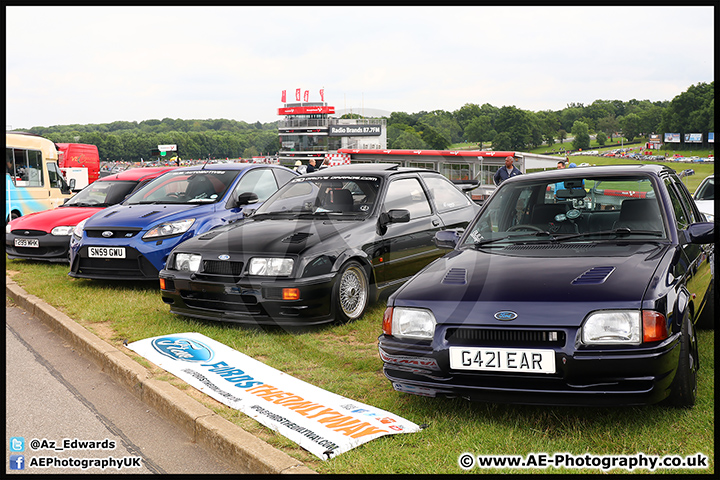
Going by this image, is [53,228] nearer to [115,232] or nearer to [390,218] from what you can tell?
[115,232]

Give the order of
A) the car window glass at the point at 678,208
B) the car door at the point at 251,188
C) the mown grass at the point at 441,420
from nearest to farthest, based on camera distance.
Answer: the mown grass at the point at 441,420 < the car window glass at the point at 678,208 < the car door at the point at 251,188

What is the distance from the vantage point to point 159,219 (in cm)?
766

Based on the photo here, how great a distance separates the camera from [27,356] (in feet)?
17.9

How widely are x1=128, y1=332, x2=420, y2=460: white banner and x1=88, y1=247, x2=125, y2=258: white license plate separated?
2.38 metres

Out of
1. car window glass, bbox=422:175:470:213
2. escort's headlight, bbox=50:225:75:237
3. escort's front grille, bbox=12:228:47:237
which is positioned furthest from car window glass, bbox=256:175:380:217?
escort's front grille, bbox=12:228:47:237

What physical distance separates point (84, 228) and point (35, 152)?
30.4 ft

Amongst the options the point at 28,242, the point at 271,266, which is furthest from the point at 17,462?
the point at 28,242

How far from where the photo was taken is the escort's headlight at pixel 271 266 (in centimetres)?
546

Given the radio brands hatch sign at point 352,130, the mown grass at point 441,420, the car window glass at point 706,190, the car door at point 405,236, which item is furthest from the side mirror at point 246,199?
the radio brands hatch sign at point 352,130

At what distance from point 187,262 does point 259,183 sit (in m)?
3.13

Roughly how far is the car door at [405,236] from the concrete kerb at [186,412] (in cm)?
261

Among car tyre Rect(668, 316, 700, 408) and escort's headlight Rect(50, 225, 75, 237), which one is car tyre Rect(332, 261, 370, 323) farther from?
escort's headlight Rect(50, 225, 75, 237)

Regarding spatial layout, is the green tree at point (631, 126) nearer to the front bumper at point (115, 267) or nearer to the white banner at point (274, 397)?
the front bumper at point (115, 267)

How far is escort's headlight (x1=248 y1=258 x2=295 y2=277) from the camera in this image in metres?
5.46
